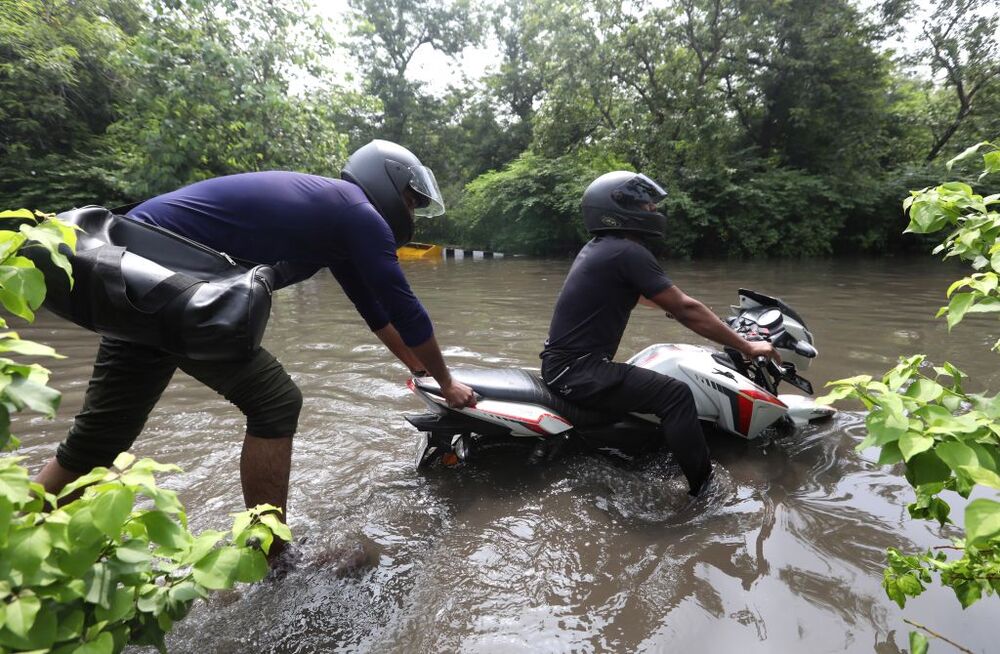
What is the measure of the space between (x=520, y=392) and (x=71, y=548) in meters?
2.39

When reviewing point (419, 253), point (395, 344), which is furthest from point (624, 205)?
point (419, 253)

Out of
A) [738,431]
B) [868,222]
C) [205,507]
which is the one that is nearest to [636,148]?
[868,222]

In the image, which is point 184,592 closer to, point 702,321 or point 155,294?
point 155,294

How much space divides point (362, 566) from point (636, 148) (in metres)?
19.4

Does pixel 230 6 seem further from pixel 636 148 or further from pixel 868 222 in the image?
pixel 868 222

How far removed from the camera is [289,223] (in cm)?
225

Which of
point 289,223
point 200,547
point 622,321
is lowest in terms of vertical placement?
point 200,547

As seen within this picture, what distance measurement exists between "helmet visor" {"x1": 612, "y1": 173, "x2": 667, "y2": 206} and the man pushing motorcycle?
55.8 inches

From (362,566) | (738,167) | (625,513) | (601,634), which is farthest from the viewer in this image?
(738,167)

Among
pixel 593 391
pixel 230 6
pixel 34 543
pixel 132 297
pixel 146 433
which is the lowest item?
pixel 146 433

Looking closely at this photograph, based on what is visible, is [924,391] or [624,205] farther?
[624,205]

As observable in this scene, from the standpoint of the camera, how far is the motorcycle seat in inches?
122

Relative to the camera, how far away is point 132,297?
5.91ft

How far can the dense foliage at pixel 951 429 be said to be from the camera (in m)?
1.08
